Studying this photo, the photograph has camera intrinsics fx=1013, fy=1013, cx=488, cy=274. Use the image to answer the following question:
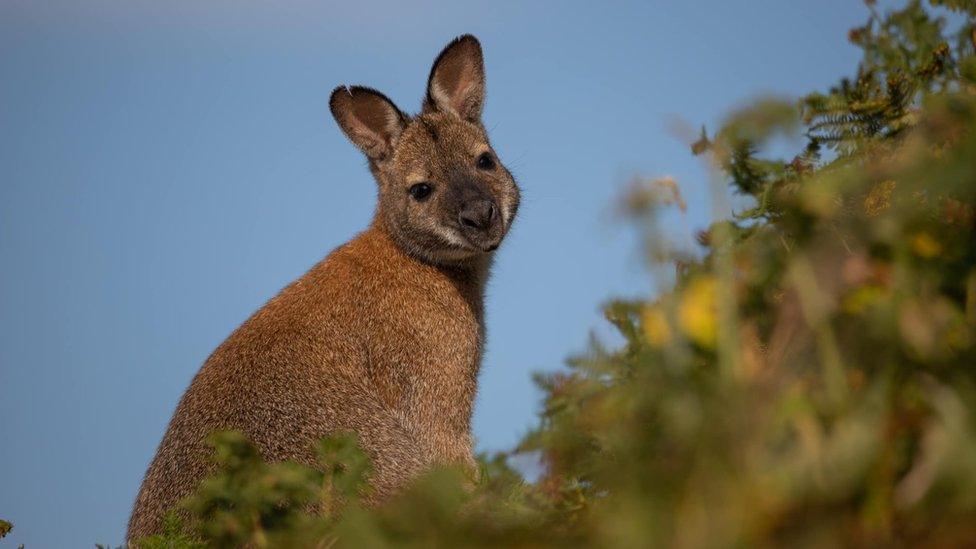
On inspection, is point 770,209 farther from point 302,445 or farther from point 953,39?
point 302,445

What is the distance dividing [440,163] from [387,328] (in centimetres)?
216

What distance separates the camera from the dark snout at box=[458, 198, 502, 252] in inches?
368

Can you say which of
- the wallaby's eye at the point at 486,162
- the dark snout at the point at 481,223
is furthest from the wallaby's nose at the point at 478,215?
the wallaby's eye at the point at 486,162

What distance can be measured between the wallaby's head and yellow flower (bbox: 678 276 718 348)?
287 inches

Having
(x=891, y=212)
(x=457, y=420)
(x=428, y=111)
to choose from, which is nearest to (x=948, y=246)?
(x=891, y=212)

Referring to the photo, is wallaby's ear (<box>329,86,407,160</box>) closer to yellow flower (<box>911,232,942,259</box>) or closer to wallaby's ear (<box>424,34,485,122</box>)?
wallaby's ear (<box>424,34,485,122</box>)

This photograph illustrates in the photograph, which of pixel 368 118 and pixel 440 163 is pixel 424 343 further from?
→ pixel 368 118

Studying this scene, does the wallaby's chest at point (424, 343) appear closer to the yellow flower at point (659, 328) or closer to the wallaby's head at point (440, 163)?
the wallaby's head at point (440, 163)

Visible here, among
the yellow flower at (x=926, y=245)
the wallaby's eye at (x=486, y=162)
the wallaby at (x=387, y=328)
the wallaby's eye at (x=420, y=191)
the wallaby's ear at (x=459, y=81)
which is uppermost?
the wallaby's ear at (x=459, y=81)

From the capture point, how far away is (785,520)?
142 cm

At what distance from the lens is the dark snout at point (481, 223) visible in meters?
9.34

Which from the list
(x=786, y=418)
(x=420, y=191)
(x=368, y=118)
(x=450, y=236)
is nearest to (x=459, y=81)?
(x=368, y=118)

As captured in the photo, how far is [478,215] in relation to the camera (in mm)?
9320

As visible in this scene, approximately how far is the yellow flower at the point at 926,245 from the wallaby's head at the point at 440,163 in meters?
7.33
